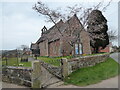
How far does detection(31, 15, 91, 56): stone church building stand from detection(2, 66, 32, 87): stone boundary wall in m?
6.57

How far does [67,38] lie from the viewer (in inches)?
490

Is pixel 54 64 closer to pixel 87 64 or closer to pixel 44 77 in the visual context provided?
pixel 44 77

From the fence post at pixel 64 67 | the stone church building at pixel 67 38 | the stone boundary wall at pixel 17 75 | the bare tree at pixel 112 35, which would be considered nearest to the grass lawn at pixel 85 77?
the fence post at pixel 64 67

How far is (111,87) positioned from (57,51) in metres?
12.6

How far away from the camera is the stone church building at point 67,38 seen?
1253cm

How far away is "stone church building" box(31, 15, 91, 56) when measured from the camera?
41.1ft

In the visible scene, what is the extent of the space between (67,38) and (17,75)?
674 centimetres

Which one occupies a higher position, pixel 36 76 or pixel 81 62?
pixel 81 62

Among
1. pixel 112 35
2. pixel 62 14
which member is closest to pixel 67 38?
pixel 62 14

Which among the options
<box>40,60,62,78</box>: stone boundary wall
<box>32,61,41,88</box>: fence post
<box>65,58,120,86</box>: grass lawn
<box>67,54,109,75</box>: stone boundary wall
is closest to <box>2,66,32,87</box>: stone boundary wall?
<box>32,61,41,88</box>: fence post

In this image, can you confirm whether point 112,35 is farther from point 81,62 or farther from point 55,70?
point 55,70

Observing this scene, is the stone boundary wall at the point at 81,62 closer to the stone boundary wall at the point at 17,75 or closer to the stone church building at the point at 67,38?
the stone boundary wall at the point at 17,75

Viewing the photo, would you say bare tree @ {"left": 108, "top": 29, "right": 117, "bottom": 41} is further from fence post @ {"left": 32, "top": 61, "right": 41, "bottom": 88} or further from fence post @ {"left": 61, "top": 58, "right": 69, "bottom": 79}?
fence post @ {"left": 32, "top": 61, "right": 41, "bottom": 88}

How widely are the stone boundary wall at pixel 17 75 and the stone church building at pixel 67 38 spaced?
6574 mm
